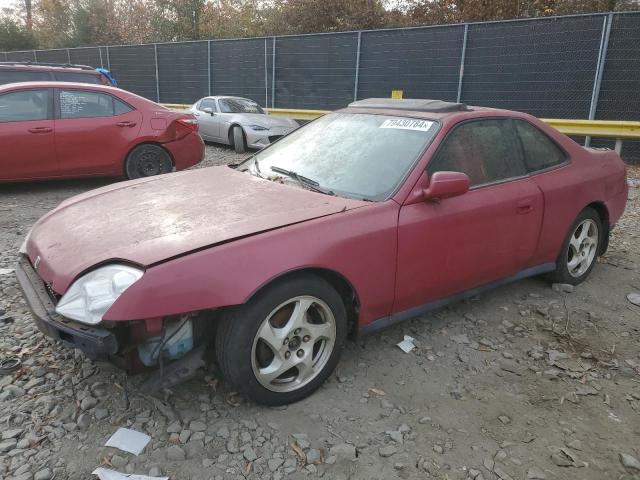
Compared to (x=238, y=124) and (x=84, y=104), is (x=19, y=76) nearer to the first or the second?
(x=84, y=104)

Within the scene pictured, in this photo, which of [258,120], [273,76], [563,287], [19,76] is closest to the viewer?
[563,287]

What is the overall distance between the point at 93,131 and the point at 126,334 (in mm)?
5290

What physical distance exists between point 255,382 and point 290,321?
1.11 ft

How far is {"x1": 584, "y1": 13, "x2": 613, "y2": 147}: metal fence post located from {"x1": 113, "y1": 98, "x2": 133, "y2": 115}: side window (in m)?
8.37

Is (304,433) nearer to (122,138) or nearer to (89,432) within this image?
(89,432)

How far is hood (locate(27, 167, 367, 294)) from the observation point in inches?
→ 95.7

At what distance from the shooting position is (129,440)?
7.84 ft

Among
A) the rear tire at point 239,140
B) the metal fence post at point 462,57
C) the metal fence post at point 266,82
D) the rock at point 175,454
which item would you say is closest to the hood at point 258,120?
the rear tire at point 239,140

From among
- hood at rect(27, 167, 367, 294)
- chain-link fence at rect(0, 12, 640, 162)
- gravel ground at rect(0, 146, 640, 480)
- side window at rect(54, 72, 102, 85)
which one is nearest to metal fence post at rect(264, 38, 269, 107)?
chain-link fence at rect(0, 12, 640, 162)

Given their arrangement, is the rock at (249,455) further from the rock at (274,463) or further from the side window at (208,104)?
the side window at (208,104)

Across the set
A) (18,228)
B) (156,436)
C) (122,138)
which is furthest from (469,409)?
(122,138)

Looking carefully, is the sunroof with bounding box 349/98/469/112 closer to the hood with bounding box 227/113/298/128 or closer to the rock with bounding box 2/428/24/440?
the rock with bounding box 2/428/24/440

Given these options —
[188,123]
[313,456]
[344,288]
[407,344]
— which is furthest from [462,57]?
[313,456]

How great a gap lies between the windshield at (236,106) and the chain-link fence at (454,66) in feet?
8.92
